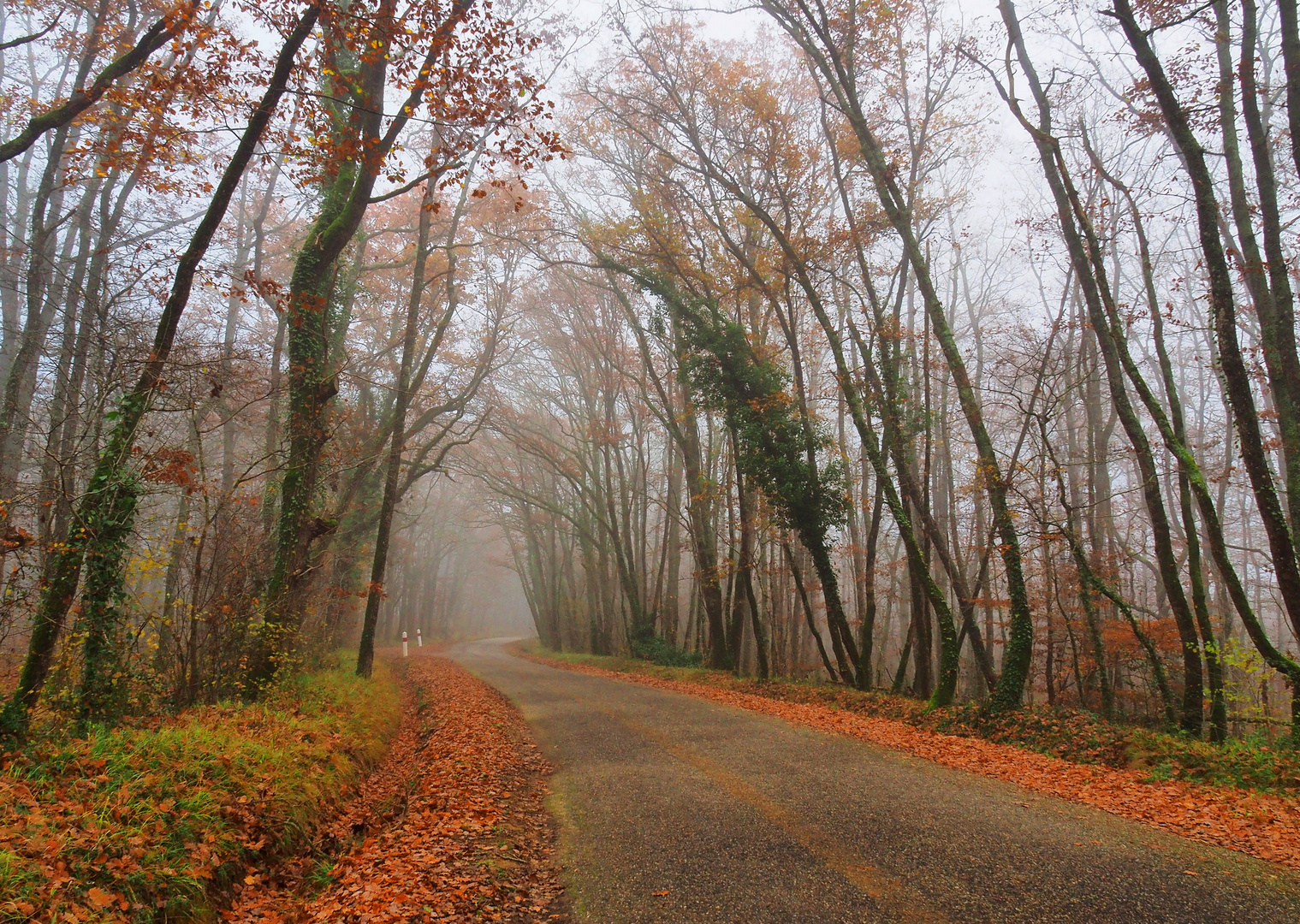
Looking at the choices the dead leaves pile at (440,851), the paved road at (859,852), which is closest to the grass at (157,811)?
Result: the dead leaves pile at (440,851)

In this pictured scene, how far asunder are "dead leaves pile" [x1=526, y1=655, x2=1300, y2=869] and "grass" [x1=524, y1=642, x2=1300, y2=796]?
316mm

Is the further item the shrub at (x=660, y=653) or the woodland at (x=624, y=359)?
the shrub at (x=660, y=653)

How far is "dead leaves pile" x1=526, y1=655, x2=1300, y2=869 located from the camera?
4.04 m

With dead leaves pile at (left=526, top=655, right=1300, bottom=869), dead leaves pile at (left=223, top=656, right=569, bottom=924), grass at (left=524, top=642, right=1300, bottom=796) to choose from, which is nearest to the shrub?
grass at (left=524, top=642, right=1300, bottom=796)

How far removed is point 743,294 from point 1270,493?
995cm

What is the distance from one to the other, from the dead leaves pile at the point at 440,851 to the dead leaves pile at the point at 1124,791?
3969 millimetres

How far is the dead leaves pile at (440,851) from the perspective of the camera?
3.47m

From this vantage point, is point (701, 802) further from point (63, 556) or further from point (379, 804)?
point (63, 556)

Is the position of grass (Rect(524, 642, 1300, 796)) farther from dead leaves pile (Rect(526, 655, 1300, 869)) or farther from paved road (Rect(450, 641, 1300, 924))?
paved road (Rect(450, 641, 1300, 924))

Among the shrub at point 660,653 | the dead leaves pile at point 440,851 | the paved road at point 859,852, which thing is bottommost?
the shrub at point 660,653

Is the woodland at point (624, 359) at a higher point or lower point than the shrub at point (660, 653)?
higher

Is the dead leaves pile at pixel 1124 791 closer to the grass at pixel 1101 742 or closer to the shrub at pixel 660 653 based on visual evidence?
the grass at pixel 1101 742

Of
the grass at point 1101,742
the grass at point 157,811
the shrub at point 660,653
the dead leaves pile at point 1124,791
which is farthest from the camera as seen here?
the shrub at point 660,653

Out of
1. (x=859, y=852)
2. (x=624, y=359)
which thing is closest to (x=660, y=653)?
(x=624, y=359)
